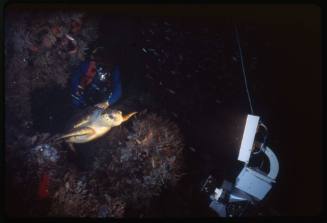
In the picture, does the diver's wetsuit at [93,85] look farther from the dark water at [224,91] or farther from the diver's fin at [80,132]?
the diver's fin at [80,132]

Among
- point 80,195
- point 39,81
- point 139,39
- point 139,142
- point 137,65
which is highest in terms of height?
point 139,39

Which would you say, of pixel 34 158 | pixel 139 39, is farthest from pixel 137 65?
pixel 34 158

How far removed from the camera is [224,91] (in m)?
3.27

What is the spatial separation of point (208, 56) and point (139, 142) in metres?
1.13

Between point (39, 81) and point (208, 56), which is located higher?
point (208, 56)

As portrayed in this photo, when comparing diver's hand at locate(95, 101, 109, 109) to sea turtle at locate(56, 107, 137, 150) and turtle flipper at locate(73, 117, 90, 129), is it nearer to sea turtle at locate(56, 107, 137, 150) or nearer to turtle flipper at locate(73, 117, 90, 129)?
sea turtle at locate(56, 107, 137, 150)

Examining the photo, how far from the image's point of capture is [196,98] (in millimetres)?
3270

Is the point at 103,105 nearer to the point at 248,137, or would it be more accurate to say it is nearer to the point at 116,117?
the point at 116,117

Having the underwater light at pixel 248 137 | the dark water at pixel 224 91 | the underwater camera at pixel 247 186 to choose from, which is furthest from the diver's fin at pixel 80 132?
the underwater light at pixel 248 137

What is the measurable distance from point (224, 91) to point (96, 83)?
1322 millimetres

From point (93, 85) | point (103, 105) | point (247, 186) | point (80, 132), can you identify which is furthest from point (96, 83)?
point (247, 186)

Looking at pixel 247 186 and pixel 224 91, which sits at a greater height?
pixel 224 91

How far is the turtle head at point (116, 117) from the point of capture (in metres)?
3.23

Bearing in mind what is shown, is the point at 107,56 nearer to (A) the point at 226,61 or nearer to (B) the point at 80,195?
(A) the point at 226,61
